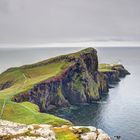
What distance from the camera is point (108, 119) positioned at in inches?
7574

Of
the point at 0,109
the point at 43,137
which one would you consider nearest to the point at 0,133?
the point at 43,137

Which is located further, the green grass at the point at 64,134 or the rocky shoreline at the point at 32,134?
the green grass at the point at 64,134

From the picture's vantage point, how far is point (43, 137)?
289ft

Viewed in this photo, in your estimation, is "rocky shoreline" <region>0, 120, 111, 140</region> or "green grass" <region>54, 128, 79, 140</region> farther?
"green grass" <region>54, 128, 79, 140</region>

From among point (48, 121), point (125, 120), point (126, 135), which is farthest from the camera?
point (125, 120)

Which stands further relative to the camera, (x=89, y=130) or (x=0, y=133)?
(x=89, y=130)

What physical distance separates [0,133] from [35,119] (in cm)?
5667

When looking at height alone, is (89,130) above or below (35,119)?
above

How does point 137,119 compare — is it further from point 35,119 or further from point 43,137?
point 43,137

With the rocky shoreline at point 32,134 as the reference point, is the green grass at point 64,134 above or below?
below

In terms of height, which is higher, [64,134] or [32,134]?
[32,134]

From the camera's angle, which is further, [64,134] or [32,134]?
[64,134]

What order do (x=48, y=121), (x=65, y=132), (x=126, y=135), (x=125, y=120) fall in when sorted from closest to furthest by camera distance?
(x=65, y=132), (x=48, y=121), (x=126, y=135), (x=125, y=120)

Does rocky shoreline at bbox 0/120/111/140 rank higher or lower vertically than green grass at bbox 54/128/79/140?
higher
